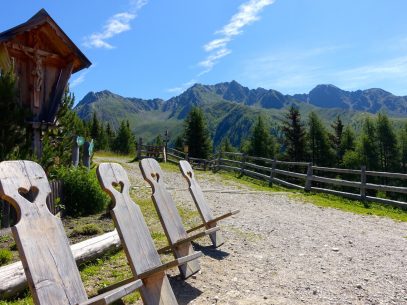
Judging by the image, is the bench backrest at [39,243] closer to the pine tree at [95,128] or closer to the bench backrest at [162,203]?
the bench backrest at [162,203]

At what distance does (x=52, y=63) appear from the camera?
40.3 feet

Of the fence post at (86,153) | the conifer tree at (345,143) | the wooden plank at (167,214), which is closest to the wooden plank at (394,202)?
the wooden plank at (167,214)

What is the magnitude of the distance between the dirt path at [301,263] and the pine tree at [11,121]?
16.8ft

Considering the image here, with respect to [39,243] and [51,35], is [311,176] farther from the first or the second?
[39,243]

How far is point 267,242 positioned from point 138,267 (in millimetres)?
4212

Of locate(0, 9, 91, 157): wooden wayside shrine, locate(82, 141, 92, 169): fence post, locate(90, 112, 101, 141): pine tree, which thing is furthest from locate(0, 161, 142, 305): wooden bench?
locate(90, 112, 101, 141): pine tree

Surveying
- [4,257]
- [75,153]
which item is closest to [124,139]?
[75,153]

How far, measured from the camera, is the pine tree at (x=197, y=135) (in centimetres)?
4678

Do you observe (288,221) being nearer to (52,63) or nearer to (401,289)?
(401,289)

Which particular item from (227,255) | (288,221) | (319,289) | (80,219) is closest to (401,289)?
(319,289)

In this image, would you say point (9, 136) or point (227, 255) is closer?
point (227, 255)

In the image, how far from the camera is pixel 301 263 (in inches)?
260

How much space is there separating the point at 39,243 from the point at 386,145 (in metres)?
59.7

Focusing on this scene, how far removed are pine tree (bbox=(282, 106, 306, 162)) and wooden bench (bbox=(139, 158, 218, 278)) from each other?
4344cm
